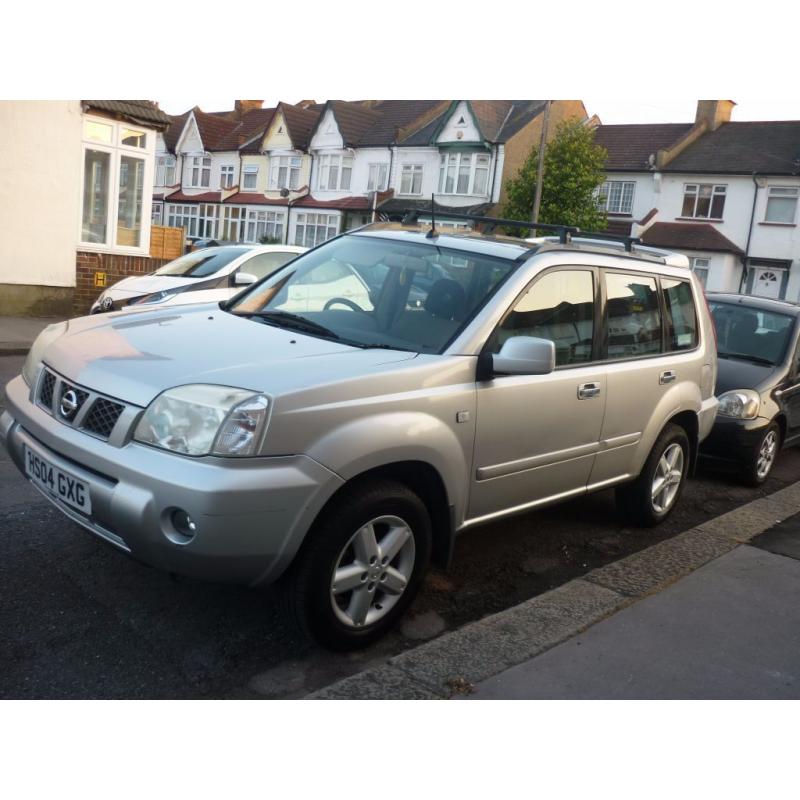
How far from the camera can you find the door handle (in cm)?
458

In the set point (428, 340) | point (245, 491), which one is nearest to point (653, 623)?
point (428, 340)

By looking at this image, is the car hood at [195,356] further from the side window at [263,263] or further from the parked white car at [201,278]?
the side window at [263,263]

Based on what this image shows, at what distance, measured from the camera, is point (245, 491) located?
3094 millimetres

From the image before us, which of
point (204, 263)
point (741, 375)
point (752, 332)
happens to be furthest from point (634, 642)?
point (204, 263)

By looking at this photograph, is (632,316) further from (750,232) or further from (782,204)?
(782,204)

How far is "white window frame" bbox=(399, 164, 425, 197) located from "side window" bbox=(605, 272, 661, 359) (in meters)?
42.2

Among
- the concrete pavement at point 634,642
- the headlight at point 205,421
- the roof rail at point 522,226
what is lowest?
the concrete pavement at point 634,642

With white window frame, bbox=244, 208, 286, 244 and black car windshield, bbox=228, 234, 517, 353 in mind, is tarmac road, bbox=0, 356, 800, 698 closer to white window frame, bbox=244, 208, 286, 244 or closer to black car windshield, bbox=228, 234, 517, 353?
black car windshield, bbox=228, 234, 517, 353

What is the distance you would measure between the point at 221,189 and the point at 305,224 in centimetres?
893

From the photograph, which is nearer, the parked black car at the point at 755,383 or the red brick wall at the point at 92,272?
the parked black car at the point at 755,383

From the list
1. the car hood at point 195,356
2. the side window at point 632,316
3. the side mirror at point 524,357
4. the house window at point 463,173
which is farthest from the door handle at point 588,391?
the house window at point 463,173

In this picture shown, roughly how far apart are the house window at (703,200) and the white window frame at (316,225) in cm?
1898

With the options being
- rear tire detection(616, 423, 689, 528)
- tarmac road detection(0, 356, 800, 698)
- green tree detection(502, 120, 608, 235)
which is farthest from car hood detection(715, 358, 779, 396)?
green tree detection(502, 120, 608, 235)

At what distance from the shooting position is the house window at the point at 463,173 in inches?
1716
